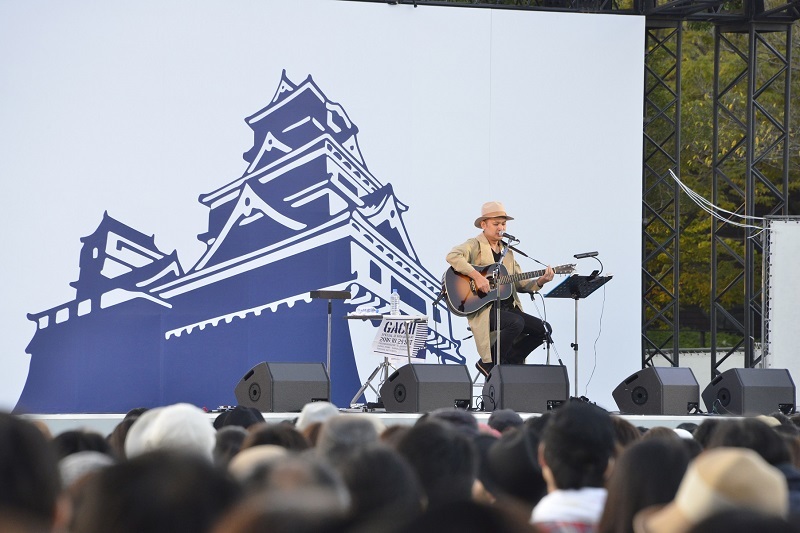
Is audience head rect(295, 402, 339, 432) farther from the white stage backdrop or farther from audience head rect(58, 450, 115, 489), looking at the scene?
the white stage backdrop

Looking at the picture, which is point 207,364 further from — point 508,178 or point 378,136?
point 508,178

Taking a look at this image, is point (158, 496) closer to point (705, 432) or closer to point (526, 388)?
point (705, 432)

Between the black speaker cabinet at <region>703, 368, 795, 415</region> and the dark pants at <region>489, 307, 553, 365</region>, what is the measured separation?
1467 mm

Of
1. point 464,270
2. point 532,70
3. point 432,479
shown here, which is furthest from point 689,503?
point 532,70

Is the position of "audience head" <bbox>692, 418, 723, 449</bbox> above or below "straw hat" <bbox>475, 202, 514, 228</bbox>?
below

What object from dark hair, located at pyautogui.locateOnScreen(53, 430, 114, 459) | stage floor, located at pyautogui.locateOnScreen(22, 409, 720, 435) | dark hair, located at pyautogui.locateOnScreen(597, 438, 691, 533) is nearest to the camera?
dark hair, located at pyautogui.locateOnScreen(597, 438, 691, 533)

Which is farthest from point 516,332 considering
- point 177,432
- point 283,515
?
point 283,515

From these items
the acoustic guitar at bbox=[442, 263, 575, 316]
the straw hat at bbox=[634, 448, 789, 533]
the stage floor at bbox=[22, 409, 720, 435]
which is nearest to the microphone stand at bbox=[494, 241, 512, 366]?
the acoustic guitar at bbox=[442, 263, 575, 316]

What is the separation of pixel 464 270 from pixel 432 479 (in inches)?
270

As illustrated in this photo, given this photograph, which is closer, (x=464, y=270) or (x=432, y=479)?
(x=432, y=479)

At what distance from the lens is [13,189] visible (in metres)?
10.7

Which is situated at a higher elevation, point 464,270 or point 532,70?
point 532,70

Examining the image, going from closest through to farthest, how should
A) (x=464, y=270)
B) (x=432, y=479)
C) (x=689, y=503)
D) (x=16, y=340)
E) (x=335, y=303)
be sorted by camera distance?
(x=689, y=503) → (x=432, y=479) → (x=464, y=270) → (x=16, y=340) → (x=335, y=303)

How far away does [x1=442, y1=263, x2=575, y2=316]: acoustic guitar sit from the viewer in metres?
9.54
